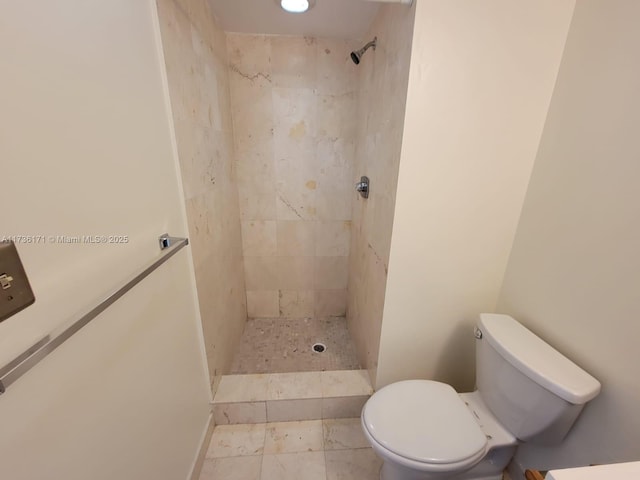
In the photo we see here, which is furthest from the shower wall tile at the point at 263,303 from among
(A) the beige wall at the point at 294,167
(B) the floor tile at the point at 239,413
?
(B) the floor tile at the point at 239,413

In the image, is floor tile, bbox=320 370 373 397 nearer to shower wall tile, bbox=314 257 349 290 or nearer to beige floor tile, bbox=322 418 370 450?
beige floor tile, bbox=322 418 370 450

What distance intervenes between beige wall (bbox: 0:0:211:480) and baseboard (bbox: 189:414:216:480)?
306mm

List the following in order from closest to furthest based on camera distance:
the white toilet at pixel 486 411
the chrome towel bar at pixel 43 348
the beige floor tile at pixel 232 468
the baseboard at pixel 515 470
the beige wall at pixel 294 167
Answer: the chrome towel bar at pixel 43 348 < the white toilet at pixel 486 411 < the baseboard at pixel 515 470 < the beige floor tile at pixel 232 468 < the beige wall at pixel 294 167

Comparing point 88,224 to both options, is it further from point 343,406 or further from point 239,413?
point 343,406

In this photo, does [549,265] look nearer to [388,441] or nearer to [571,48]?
[571,48]

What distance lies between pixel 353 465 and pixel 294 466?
11.1 inches

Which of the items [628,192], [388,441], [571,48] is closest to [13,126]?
[388,441]

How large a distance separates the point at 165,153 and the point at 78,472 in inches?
33.1

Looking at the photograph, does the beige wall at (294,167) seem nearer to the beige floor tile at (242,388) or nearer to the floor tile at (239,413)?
the beige floor tile at (242,388)

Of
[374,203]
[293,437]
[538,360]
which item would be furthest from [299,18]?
[293,437]

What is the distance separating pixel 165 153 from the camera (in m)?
0.89

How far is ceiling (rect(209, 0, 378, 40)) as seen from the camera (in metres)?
1.29

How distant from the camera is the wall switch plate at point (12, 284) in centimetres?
39

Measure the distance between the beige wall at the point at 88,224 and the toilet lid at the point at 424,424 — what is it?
0.76 m
